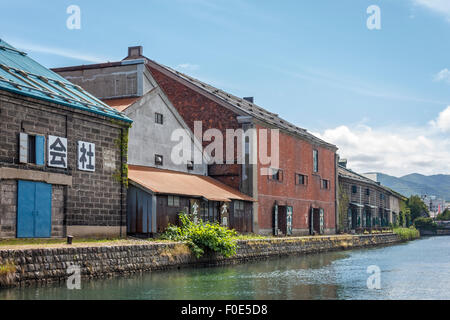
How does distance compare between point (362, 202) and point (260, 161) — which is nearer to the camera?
point (260, 161)

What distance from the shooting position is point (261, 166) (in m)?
37.9

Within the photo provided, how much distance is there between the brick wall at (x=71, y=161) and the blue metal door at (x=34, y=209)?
0.86ft

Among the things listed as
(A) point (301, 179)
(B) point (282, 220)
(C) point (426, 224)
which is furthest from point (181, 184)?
(C) point (426, 224)

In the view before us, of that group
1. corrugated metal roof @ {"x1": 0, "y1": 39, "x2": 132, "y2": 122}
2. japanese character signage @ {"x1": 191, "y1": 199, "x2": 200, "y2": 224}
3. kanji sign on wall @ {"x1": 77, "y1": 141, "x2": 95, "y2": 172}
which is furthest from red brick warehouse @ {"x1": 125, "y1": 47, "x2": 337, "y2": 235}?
kanji sign on wall @ {"x1": 77, "y1": 141, "x2": 95, "y2": 172}

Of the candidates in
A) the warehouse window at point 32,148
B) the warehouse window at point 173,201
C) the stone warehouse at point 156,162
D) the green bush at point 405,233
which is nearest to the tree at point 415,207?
the green bush at point 405,233

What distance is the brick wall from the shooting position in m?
20.4

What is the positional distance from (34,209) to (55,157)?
1.98m

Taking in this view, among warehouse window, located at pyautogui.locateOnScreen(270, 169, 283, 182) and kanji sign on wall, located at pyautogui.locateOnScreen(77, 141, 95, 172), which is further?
warehouse window, located at pyautogui.locateOnScreen(270, 169, 283, 182)

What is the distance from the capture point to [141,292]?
1600 cm

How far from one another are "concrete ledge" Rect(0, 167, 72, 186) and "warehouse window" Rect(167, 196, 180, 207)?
5.56 meters

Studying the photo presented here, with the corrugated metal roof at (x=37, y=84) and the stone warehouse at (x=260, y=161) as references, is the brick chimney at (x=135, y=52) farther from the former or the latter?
the corrugated metal roof at (x=37, y=84)

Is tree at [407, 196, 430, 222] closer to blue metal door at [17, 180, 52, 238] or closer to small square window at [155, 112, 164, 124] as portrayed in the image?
small square window at [155, 112, 164, 124]

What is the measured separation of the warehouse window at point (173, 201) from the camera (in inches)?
1076

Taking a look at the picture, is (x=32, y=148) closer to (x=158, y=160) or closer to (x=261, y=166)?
(x=158, y=160)
